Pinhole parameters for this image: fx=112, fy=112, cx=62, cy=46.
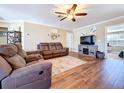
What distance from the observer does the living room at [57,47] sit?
2.21 metres

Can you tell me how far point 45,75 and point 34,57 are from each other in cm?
150

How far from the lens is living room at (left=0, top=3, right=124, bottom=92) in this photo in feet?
7.26

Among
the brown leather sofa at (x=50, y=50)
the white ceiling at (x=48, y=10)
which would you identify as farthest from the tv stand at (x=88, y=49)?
the white ceiling at (x=48, y=10)

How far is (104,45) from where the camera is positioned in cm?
723

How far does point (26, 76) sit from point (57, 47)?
593 centimetres

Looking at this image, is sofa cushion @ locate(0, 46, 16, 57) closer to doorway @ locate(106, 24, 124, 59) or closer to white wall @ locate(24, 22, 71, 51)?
white wall @ locate(24, 22, 71, 51)

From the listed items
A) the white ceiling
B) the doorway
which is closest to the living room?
the white ceiling

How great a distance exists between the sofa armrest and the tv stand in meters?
6.03

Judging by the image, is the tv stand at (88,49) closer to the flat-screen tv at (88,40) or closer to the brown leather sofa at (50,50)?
the flat-screen tv at (88,40)

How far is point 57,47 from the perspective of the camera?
310 inches
